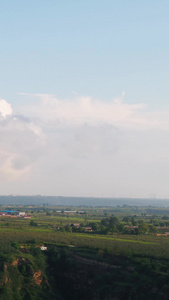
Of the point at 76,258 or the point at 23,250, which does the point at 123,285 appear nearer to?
the point at 76,258

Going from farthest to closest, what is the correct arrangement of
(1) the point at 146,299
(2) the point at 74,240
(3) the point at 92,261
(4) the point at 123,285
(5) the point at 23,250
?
1. (2) the point at 74,240
2. (5) the point at 23,250
3. (3) the point at 92,261
4. (4) the point at 123,285
5. (1) the point at 146,299

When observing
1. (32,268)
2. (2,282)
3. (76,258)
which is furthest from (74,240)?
(2,282)

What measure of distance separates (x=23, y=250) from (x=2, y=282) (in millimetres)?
9262

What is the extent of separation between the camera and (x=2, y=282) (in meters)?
39.6

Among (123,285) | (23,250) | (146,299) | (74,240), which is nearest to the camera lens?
(146,299)

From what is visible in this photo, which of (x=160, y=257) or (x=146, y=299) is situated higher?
(x=160, y=257)

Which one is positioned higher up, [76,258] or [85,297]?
[76,258]

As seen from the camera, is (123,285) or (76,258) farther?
(76,258)

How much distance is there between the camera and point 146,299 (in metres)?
36.3

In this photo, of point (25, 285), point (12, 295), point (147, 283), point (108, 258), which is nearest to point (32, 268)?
point (25, 285)

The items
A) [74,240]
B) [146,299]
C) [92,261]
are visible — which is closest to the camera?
[146,299]

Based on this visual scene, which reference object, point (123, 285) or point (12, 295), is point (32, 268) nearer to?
point (12, 295)

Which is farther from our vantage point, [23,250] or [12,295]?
[23,250]

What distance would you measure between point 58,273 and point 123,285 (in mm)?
10113
